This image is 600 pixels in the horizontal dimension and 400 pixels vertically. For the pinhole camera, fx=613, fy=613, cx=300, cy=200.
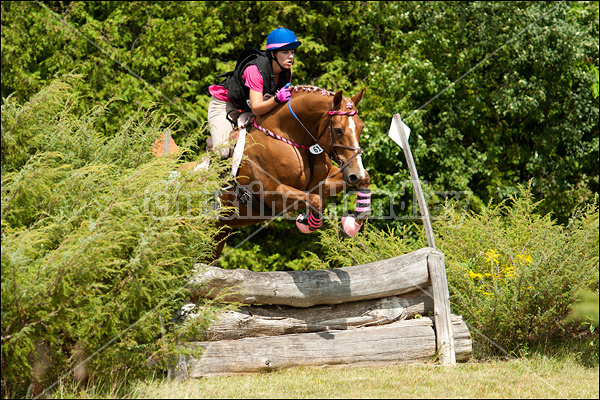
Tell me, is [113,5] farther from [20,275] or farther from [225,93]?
[20,275]

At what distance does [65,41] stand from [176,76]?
85.0 inches

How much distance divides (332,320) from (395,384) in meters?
1.19

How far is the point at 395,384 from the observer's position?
4.72 meters

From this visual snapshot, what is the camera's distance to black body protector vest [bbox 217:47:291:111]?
5750 millimetres

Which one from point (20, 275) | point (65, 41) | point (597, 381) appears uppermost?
point (65, 41)

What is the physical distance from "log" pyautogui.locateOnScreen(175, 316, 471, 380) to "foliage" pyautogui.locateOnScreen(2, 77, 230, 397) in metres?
0.49

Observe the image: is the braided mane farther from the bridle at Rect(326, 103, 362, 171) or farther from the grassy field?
the grassy field

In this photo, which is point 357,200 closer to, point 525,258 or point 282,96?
point 282,96

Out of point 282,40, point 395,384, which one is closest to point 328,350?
point 395,384

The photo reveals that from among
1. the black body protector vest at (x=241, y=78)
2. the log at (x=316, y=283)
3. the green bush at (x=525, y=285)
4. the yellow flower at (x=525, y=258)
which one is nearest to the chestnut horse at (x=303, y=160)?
the black body protector vest at (x=241, y=78)

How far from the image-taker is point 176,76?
1012 cm

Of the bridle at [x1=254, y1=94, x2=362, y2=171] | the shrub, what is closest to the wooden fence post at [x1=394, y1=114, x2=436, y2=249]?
the shrub

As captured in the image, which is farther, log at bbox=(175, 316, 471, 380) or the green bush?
the green bush

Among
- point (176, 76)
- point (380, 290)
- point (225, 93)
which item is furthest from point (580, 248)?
point (176, 76)
